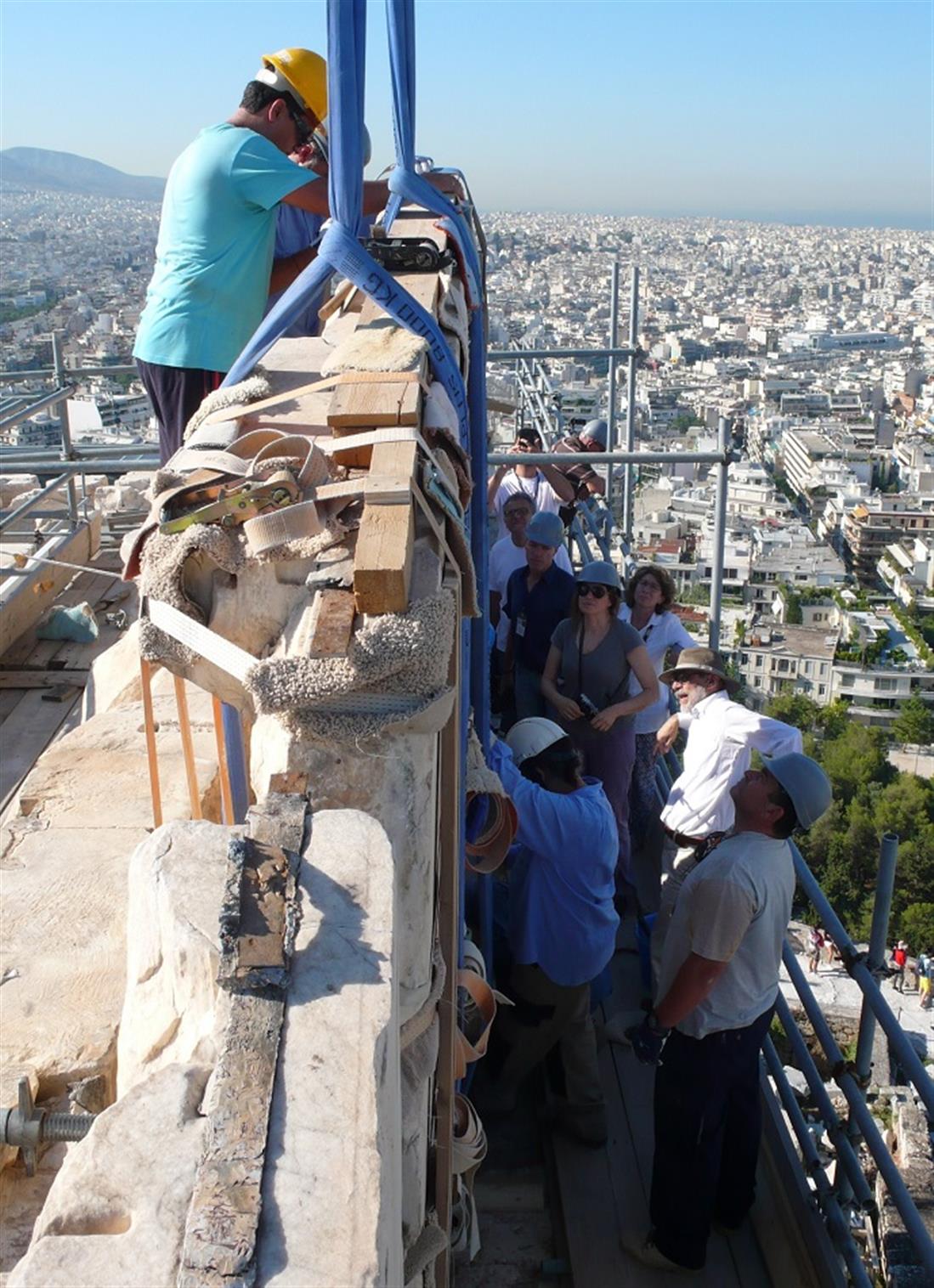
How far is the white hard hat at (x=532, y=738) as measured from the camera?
3.39 metres

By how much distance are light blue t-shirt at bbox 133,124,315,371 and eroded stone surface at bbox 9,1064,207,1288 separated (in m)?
2.36

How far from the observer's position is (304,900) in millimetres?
1433

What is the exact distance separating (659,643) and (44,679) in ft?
8.40

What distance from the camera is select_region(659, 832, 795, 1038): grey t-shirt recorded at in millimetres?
2930

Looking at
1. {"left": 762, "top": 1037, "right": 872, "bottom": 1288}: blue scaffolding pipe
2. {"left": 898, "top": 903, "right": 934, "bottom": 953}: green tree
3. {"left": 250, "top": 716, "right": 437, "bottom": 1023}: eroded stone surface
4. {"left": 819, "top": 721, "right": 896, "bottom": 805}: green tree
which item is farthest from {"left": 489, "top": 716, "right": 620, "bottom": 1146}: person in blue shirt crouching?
{"left": 819, "top": 721, "right": 896, "bottom": 805}: green tree

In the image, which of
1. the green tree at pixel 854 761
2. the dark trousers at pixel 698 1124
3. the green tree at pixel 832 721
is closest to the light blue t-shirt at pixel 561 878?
the dark trousers at pixel 698 1124

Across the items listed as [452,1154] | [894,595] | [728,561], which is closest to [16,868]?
[452,1154]

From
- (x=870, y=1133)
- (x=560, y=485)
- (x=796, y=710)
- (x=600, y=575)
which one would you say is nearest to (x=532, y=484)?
(x=560, y=485)

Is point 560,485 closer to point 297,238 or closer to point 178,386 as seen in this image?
point 297,238

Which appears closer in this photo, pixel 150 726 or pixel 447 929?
pixel 447 929

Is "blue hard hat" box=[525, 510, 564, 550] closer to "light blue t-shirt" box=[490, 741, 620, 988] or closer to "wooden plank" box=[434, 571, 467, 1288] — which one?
"light blue t-shirt" box=[490, 741, 620, 988]

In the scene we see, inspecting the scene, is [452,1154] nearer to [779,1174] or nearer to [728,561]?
[779,1174]

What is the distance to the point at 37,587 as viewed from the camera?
566cm

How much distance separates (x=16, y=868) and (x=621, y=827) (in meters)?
2.16
